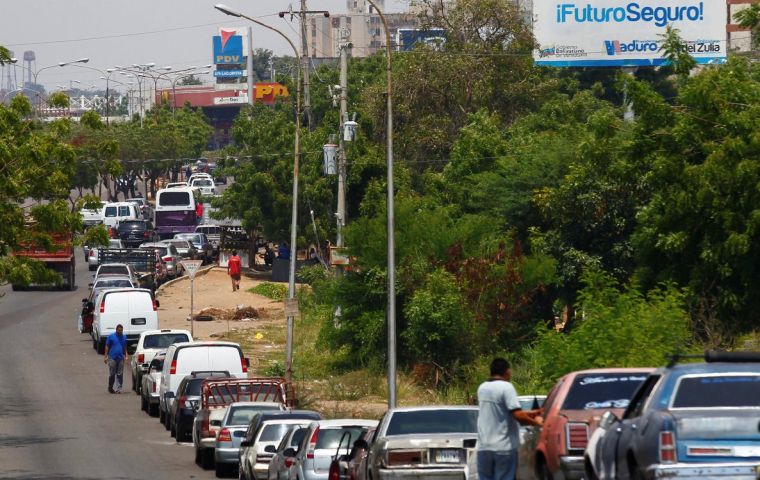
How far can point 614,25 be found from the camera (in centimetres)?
5253

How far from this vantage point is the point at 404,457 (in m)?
16.3

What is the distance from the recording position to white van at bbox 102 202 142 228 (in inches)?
3287

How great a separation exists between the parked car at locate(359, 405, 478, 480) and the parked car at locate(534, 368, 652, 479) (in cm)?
312

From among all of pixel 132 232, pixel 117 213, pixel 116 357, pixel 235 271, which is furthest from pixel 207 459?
pixel 117 213

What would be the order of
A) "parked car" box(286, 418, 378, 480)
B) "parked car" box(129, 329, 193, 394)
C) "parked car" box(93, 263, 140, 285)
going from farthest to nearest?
1. "parked car" box(93, 263, 140, 285)
2. "parked car" box(129, 329, 193, 394)
3. "parked car" box(286, 418, 378, 480)

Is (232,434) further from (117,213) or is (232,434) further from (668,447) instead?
(117,213)

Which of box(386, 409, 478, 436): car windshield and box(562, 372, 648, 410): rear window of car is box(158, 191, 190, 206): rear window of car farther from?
box(562, 372, 648, 410): rear window of car

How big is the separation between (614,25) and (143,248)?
76.6ft

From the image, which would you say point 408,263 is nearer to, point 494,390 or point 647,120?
point 647,120

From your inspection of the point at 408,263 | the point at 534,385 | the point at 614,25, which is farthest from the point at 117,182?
the point at 534,385

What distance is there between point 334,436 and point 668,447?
10.0 metres

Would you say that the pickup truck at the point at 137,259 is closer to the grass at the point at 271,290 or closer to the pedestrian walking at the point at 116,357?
the grass at the point at 271,290

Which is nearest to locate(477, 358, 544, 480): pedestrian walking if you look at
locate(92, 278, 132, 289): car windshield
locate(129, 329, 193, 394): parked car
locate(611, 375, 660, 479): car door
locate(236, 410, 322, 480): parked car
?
locate(611, 375, 660, 479): car door

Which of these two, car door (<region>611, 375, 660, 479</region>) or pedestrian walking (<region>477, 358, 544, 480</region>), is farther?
pedestrian walking (<region>477, 358, 544, 480</region>)
